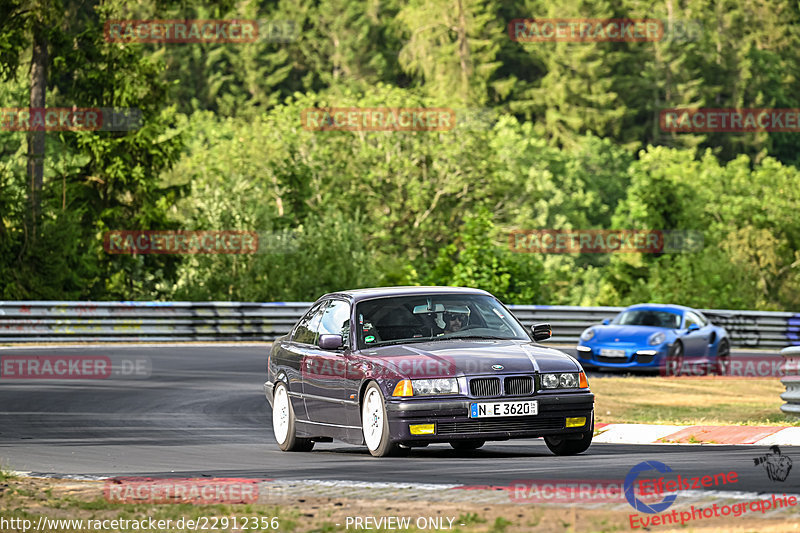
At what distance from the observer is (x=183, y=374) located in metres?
22.3

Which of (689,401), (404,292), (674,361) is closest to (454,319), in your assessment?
(404,292)

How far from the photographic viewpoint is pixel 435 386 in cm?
1168

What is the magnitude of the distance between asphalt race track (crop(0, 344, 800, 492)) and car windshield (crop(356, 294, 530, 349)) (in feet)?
3.31

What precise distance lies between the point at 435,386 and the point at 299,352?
2.32 m

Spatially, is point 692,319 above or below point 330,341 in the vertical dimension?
below

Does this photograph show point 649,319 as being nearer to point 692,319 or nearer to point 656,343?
point 692,319

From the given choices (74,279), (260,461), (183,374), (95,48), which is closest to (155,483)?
(260,461)

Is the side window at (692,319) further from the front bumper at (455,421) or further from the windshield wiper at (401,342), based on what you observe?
the front bumper at (455,421)

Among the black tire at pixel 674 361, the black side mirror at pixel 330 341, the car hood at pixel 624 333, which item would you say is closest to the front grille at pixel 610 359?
the car hood at pixel 624 333

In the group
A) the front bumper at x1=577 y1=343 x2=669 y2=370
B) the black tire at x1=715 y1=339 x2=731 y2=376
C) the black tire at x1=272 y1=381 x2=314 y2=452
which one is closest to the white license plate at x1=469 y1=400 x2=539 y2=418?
the black tire at x1=272 y1=381 x2=314 y2=452

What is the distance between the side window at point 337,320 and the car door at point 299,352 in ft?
0.48

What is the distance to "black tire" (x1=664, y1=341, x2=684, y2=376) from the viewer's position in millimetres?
25891

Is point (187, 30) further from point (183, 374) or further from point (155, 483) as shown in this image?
point (155, 483)

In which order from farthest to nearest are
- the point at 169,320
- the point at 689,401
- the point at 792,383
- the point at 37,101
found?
the point at 37,101
the point at 169,320
the point at 689,401
the point at 792,383
